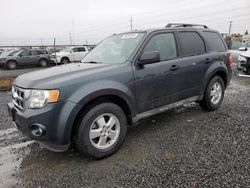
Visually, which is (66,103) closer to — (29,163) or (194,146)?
(29,163)

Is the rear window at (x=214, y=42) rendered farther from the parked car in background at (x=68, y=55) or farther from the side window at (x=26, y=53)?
the side window at (x=26, y=53)

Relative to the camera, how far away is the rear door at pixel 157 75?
3.87m

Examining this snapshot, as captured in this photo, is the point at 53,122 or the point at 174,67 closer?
the point at 53,122

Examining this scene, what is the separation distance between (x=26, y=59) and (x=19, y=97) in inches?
703

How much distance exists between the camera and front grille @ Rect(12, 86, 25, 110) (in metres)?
3.28

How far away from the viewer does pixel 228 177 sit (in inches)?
115

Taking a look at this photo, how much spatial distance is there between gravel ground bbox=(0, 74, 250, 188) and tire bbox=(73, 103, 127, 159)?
0.56 ft

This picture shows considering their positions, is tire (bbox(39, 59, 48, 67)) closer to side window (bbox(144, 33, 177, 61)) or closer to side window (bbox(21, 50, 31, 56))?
side window (bbox(21, 50, 31, 56))

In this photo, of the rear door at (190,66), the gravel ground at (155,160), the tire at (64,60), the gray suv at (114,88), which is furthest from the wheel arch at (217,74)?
the tire at (64,60)

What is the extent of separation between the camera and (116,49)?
4.31 meters

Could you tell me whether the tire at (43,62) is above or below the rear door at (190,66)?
below

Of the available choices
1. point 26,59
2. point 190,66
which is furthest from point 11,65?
point 190,66

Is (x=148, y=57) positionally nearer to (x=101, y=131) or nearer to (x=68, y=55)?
(x=101, y=131)

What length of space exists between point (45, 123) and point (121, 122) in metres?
1.12
